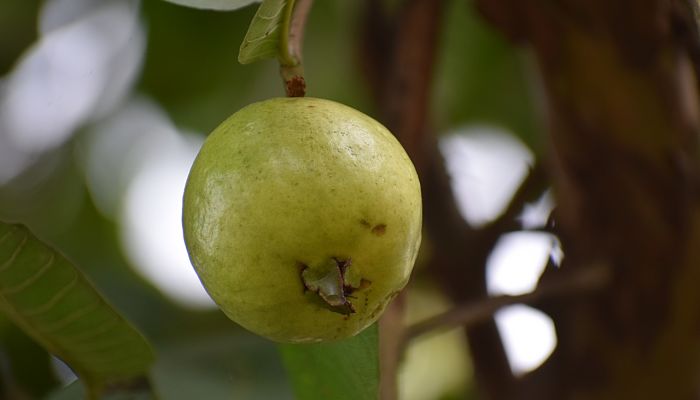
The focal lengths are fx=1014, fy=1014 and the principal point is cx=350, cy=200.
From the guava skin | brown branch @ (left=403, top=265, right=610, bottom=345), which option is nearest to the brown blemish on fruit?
the guava skin

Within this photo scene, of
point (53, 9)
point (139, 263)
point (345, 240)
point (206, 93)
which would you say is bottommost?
point (139, 263)

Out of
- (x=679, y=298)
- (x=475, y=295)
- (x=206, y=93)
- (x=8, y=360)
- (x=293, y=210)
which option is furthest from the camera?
(x=206, y=93)

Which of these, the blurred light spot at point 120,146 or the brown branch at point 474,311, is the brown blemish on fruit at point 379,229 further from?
the blurred light spot at point 120,146

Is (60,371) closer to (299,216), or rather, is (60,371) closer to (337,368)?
(337,368)

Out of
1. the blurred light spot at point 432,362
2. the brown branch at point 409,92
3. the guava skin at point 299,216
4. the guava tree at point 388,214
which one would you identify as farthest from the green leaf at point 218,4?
the blurred light spot at point 432,362

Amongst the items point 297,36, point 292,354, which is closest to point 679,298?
point 292,354

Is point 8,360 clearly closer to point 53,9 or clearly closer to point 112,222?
point 112,222

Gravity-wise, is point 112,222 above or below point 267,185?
below

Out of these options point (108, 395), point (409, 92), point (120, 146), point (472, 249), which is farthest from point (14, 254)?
point (120, 146)
